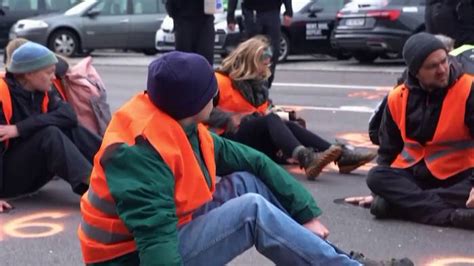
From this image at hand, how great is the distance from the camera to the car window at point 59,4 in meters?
21.1

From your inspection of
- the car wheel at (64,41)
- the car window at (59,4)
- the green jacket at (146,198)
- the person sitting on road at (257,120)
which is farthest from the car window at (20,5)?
the green jacket at (146,198)

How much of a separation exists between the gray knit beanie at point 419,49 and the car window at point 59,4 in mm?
16847

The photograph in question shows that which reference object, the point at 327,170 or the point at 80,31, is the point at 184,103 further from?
the point at 80,31

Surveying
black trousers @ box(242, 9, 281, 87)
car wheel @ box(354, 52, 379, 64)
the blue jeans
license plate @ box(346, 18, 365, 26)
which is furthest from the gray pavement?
car wheel @ box(354, 52, 379, 64)

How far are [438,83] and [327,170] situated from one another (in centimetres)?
195

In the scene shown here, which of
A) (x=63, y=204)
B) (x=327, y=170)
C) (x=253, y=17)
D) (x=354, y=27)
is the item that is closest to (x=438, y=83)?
(x=327, y=170)

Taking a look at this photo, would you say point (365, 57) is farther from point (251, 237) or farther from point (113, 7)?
point (251, 237)

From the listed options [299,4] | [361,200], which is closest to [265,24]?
[361,200]

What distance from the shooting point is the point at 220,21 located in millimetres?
16625

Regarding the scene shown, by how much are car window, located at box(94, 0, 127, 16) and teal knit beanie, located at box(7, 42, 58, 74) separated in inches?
537

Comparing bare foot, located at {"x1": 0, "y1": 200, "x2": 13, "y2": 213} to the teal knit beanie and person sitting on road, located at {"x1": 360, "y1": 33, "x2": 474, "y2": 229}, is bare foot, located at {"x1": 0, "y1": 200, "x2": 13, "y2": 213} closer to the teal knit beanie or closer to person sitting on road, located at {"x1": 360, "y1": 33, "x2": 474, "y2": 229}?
the teal knit beanie

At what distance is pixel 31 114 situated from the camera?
5.77 metres

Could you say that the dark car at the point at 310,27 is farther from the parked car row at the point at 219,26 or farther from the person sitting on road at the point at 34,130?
the person sitting on road at the point at 34,130

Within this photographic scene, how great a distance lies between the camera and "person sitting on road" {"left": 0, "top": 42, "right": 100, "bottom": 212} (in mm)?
5566
